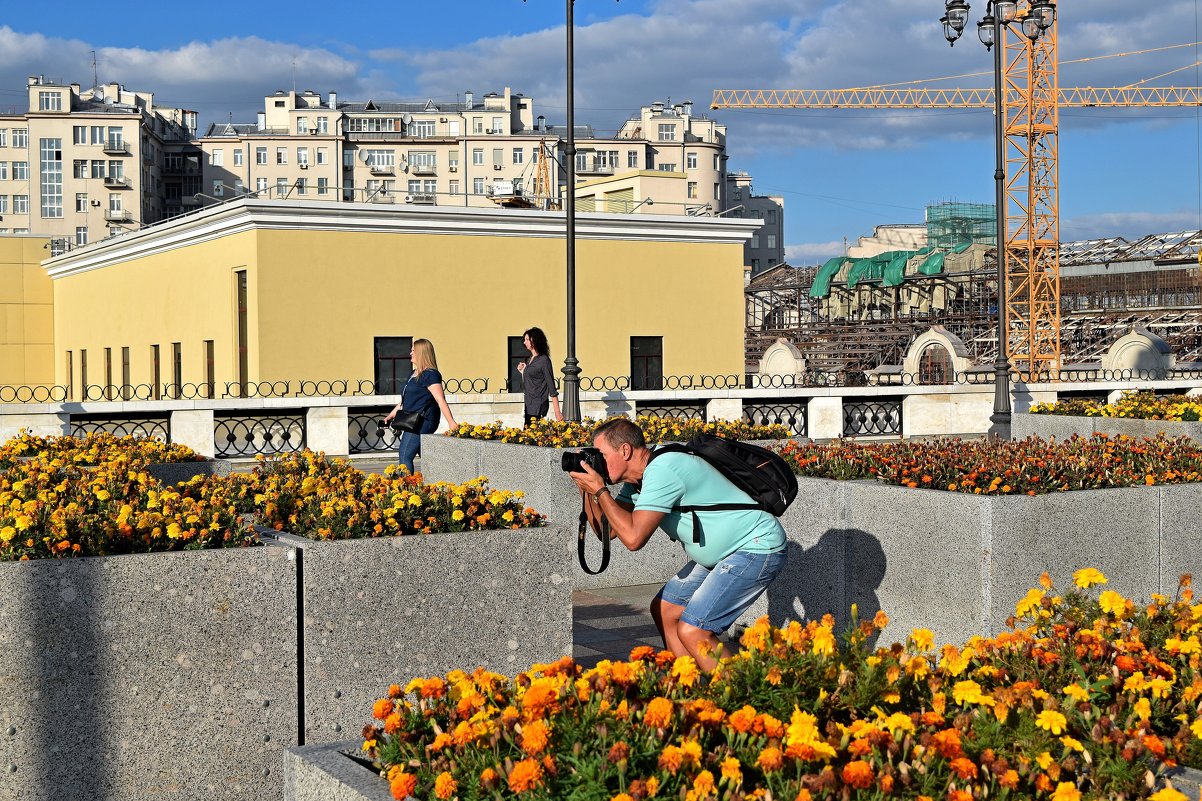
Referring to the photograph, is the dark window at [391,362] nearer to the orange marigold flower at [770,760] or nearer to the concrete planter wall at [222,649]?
the concrete planter wall at [222,649]

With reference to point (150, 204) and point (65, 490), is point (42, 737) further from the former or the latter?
point (150, 204)

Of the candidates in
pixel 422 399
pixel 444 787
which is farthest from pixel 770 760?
pixel 422 399

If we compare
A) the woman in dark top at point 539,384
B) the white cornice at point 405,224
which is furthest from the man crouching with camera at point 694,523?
the white cornice at point 405,224

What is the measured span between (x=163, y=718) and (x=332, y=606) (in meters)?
0.80

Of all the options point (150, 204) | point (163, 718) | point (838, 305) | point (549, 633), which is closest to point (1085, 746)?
point (549, 633)

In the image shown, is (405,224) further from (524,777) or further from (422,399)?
(524,777)

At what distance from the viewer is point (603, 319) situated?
1326 inches

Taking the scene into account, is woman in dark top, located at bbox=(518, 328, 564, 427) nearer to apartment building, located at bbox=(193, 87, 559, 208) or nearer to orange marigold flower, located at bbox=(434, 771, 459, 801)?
orange marigold flower, located at bbox=(434, 771, 459, 801)

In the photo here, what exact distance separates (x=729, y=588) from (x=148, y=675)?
251 centimetres

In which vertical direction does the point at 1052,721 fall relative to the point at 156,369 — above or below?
below

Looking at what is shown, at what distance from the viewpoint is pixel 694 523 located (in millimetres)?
6254

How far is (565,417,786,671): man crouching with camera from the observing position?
20.0ft

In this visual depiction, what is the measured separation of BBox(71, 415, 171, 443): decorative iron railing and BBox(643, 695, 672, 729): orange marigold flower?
17.2m

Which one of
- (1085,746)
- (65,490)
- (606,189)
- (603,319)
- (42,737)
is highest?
(606,189)
